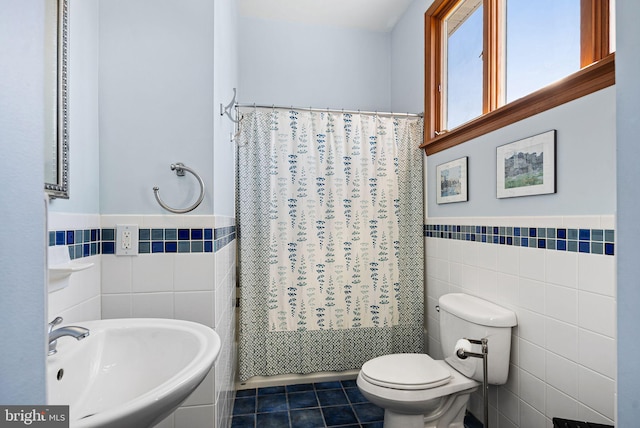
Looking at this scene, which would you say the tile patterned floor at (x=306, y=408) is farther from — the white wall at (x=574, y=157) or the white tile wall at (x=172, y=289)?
the white wall at (x=574, y=157)

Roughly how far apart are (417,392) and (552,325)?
2.09 ft

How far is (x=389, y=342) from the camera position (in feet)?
7.55

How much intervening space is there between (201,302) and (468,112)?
184cm

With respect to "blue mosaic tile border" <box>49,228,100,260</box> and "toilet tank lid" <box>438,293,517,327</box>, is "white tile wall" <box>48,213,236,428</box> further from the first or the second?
"toilet tank lid" <box>438,293,517,327</box>

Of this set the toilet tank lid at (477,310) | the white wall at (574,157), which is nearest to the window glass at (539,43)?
the white wall at (574,157)

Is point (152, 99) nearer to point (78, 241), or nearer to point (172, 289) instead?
point (78, 241)

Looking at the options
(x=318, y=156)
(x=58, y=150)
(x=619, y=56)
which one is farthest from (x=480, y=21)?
(x=58, y=150)

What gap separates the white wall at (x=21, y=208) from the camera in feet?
0.93

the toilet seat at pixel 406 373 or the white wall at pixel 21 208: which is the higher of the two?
the white wall at pixel 21 208

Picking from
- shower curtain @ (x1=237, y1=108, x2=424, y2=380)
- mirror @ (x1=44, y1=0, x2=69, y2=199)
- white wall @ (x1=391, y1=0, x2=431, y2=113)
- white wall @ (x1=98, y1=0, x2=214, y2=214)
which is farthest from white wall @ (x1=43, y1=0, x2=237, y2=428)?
white wall @ (x1=391, y1=0, x2=431, y2=113)

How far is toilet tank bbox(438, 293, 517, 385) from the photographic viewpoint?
149 cm

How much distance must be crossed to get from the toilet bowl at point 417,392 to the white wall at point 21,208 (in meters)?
1.44

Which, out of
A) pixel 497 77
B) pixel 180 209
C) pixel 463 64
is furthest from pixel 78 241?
pixel 463 64

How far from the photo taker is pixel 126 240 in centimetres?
121
